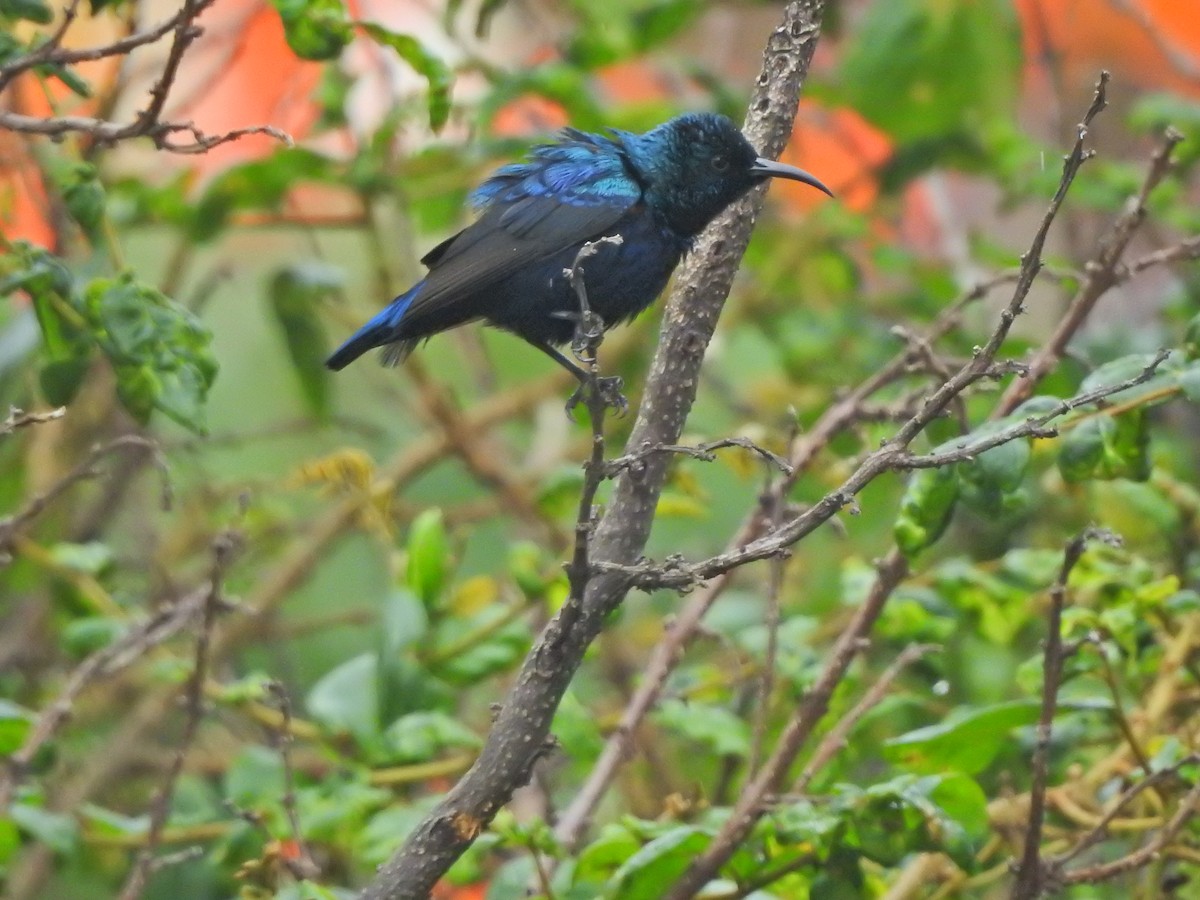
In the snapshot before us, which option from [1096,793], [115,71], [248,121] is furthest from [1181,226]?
[248,121]

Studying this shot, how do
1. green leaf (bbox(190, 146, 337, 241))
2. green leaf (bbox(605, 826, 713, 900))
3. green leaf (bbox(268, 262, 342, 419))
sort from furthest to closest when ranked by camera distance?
green leaf (bbox(268, 262, 342, 419)) → green leaf (bbox(190, 146, 337, 241)) → green leaf (bbox(605, 826, 713, 900))

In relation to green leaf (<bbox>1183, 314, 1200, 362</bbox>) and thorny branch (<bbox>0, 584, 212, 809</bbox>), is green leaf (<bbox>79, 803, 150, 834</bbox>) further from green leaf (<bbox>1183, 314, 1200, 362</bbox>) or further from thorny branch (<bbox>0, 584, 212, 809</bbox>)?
green leaf (<bbox>1183, 314, 1200, 362</bbox>)

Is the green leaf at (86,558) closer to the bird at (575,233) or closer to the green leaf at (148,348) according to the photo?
the bird at (575,233)

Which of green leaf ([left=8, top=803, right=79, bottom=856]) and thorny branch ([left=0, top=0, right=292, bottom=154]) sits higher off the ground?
thorny branch ([left=0, top=0, right=292, bottom=154])

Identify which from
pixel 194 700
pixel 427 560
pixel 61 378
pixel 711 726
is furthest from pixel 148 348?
pixel 711 726

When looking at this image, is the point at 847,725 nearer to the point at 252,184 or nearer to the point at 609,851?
the point at 609,851

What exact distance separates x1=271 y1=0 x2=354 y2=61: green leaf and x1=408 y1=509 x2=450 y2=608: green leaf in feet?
3.23

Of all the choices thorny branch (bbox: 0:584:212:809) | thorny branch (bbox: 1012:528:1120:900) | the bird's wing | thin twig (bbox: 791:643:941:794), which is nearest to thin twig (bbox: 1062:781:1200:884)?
thorny branch (bbox: 1012:528:1120:900)

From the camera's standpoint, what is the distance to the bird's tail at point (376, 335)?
306 cm

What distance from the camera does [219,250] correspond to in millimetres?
5941

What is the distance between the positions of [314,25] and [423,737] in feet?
3.84

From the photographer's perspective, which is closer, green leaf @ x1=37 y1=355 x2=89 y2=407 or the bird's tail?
green leaf @ x1=37 y1=355 x2=89 y2=407

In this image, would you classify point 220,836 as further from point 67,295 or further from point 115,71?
point 115,71

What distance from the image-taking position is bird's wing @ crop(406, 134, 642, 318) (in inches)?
124
